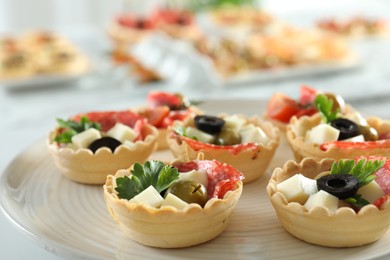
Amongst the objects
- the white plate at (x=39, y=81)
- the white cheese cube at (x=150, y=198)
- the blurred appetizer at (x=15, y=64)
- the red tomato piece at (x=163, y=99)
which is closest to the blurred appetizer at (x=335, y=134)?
the red tomato piece at (x=163, y=99)

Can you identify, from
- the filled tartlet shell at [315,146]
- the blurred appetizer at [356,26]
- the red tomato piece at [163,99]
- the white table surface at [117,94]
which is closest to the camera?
the filled tartlet shell at [315,146]

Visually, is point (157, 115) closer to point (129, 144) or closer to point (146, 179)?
point (129, 144)

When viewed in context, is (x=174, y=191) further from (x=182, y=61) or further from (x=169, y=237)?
(x=182, y=61)

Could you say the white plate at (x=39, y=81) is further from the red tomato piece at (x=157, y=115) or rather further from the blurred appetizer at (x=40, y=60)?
the red tomato piece at (x=157, y=115)

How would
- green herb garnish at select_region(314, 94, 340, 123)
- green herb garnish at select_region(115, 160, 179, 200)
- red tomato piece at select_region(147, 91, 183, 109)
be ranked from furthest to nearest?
red tomato piece at select_region(147, 91, 183, 109)
green herb garnish at select_region(314, 94, 340, 123)
green herb garnish at select_region(115, 160, 179, 200)

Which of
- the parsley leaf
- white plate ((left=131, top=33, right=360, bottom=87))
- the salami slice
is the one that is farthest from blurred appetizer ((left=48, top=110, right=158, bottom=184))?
white plate ((left=131, top=33, right=360, bottom=87))

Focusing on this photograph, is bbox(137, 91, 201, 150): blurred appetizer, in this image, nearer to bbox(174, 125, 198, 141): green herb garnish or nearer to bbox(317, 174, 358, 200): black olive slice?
bbox(174, 125, 198, 141): green herb garnish
